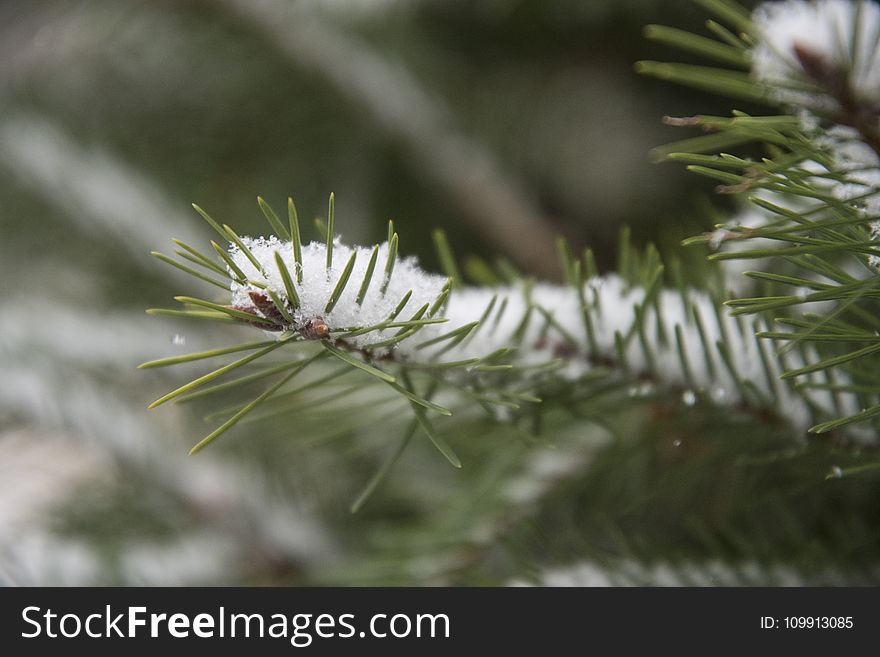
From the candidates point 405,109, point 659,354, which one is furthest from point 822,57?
point 405,109

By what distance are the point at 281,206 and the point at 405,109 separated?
0.14 m

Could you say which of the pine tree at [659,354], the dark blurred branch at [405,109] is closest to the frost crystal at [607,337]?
the pine tree at [659,354]

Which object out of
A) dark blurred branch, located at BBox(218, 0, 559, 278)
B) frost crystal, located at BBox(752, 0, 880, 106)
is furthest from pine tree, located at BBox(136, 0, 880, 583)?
dark blurred branch, located at BBox(218, 0, 559, 278)

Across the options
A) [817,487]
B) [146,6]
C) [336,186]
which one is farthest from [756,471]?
[146,6]

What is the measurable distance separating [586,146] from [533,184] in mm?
61

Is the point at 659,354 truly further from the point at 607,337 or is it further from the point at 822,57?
the point at 822,57

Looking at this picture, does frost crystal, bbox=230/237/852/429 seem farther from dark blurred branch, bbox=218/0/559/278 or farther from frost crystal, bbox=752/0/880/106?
dark blurred branch, bbox=218/0/559/278

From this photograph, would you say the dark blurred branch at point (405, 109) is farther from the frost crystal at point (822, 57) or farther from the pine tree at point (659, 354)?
the frost crystal at point (822, 57)

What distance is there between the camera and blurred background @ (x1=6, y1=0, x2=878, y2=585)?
398 millimetres

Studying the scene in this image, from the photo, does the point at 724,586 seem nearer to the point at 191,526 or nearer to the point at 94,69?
the point at 191,526

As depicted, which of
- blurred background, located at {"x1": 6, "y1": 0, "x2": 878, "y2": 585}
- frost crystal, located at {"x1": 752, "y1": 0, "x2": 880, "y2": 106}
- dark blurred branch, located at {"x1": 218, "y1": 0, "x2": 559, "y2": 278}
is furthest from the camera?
dark blurred branch, located at {"x1": 218, "y1": 0, "x2": 559, "y2": 278}

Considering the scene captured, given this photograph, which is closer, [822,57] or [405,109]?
[822,57]

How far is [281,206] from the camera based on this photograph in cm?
65

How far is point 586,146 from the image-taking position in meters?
0.62
